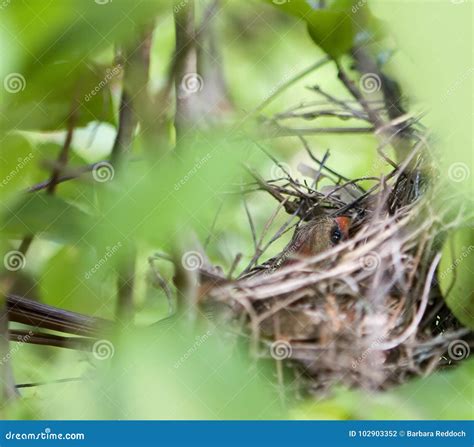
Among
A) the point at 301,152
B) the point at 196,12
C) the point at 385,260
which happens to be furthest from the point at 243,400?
the point at 301,152

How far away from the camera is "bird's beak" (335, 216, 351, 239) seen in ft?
6.04

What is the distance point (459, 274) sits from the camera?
130cm

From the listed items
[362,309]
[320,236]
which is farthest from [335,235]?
[362,309]

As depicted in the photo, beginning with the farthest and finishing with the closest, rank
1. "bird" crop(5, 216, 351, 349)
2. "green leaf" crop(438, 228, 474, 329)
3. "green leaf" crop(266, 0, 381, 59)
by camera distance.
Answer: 1. "green leaf" crop(266, 0, 381, 59)
2. "green leaf" crop(438, 228, 474, 329)
3. "bird" crop(5, 216, 351, 349)

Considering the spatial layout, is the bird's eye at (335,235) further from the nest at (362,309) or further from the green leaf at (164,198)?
the green leaf at (164,198)

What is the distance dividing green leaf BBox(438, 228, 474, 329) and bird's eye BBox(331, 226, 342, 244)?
0.46 m

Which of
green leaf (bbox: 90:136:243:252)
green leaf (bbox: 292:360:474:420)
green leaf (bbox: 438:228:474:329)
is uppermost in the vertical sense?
green leaf (bbox: 438:228:474:329)

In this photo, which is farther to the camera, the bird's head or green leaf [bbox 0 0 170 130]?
the bird's head

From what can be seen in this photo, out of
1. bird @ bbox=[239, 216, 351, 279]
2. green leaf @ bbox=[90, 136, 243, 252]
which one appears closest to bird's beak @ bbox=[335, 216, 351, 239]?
bird @ bbox=[239, 216, 351, 279]

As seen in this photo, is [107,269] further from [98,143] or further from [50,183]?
[98,143]

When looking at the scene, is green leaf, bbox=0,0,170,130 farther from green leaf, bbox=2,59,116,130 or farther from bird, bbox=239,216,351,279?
bird, bbox=239,216,351,279

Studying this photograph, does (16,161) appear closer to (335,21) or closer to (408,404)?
(335,21)

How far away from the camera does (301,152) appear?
69.4 inches

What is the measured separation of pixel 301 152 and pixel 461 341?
62 centimetres
